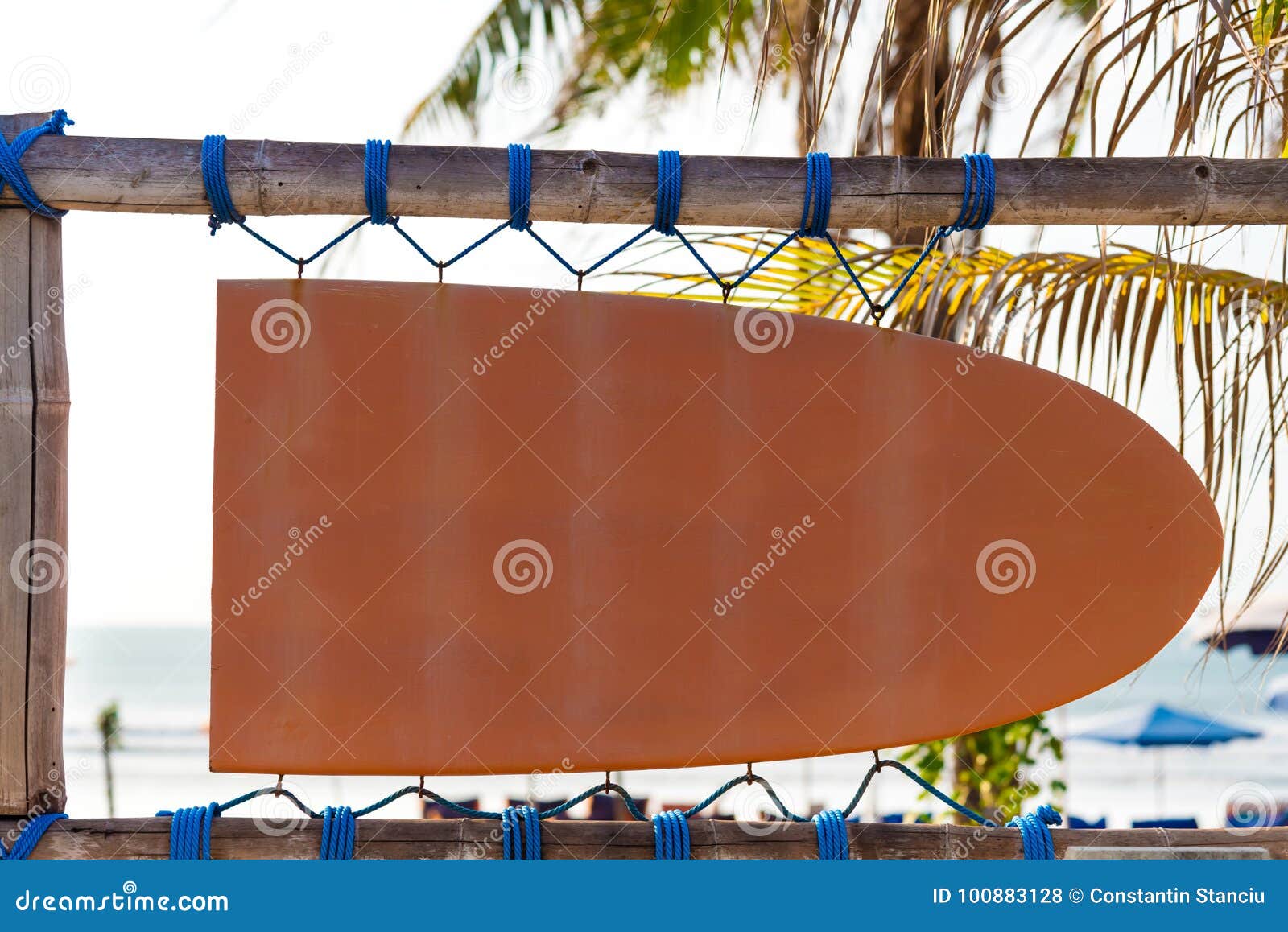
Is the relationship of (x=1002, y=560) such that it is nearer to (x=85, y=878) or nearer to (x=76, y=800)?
(x=85, y=878)

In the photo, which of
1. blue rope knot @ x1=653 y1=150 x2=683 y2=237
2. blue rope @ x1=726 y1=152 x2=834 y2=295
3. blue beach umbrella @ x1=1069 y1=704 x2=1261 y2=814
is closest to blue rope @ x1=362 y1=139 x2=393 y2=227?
blue rope knot @ x1=653 y1=150 x2=683 y2=237

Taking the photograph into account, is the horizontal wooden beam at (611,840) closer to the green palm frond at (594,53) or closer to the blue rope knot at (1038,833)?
the blue rope knot at (1038,833)

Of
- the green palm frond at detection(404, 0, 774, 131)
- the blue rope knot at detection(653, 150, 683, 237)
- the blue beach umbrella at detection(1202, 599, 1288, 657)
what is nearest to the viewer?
the blue rope knot at detection(653, 150, 683, 237)

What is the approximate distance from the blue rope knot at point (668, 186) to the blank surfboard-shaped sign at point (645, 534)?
13cm

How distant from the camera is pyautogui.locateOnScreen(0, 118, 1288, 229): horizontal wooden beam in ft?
4.64

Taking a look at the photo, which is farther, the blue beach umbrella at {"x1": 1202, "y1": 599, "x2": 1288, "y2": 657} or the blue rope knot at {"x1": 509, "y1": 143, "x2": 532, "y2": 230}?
the blue beach umbrella at {"x1": 1202, "y1": 599, "x2": 1288, "y2": 657}

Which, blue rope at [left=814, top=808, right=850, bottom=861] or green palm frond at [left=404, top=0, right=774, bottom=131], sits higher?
green palm frond at [left=404, top=0, right=774, bottom=131]

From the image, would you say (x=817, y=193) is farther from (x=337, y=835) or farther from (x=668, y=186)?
(x=337, y=835)

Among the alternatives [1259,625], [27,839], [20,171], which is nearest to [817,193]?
[20,171]

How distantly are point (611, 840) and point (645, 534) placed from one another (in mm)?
428

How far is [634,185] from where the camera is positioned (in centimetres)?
146

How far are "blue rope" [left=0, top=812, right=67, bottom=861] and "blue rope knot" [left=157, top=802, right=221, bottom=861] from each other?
159 millimetres

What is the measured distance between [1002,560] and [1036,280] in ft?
3.04

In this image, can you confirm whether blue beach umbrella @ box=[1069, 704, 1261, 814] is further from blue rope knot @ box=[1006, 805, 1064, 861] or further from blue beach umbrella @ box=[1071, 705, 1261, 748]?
blue rope knot @ box=[1006, 805, 1064, 861]
